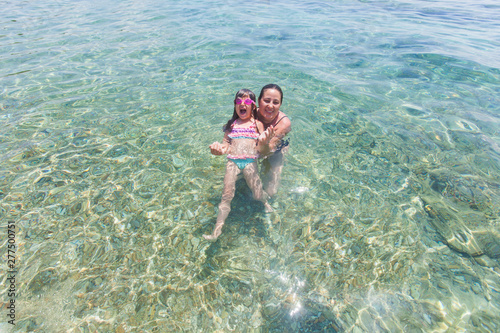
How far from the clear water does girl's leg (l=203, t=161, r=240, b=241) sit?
130mm

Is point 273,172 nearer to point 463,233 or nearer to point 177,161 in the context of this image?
point 177,161

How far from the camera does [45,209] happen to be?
142 inches

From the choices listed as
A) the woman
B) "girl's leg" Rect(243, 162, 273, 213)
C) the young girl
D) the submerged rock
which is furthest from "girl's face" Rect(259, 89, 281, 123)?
the submerged rock

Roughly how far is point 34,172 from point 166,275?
295cm

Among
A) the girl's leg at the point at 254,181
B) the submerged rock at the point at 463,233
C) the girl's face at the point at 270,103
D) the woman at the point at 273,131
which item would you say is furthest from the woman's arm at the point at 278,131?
the submerged rock at the point at 463,233

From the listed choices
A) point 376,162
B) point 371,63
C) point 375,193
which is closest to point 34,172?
point 375,193

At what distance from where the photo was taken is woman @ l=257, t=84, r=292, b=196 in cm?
391

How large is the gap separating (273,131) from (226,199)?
1251mm

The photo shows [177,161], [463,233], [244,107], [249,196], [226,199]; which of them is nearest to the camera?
[463,233]

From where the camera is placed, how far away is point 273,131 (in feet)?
13.1

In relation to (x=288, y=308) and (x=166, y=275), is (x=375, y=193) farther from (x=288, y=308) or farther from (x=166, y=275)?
(x=166, y=275)

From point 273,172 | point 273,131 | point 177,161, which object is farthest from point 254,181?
point 177,161

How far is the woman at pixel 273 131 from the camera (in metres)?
3.91

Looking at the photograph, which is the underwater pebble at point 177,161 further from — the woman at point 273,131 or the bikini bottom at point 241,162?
the woman at point 273,131
